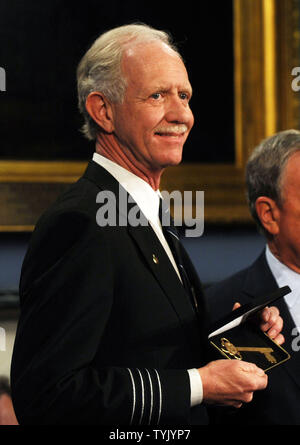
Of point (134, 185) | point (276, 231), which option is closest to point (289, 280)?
point (276, 231)

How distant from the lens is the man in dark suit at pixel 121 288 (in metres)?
1.25

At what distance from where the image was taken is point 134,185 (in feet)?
5.02

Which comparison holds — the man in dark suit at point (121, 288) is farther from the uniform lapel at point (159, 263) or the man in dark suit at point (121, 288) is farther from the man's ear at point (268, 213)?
the man's ear at point (268, 213)

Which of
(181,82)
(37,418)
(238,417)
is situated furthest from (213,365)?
(181,82)

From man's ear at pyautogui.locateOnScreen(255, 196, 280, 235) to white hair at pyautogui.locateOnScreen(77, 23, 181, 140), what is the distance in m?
0.72

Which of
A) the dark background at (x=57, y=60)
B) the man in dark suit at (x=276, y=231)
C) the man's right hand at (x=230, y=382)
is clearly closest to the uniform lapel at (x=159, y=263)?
the man's right hand at (x=230, y=382)

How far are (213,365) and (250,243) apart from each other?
1.50 m

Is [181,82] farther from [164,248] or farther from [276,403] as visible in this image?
[276,403]

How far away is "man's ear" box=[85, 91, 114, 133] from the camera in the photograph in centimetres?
153

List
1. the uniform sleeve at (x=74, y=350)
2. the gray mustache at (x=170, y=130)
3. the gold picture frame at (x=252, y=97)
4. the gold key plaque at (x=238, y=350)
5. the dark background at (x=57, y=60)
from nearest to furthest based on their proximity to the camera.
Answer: the uniform sleeve at (x=74, y=350), the gold key plaque at (x=238, y=350), the gray mustache at (x=170, y=130), the dark background at (x=57, y=60), the gold picture frame at (x=252, y=97)

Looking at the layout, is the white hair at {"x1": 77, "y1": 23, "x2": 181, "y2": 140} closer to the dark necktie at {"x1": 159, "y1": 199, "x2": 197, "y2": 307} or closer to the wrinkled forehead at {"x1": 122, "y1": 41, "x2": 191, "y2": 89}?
the wrinkled forehead at {"x1": 122, "y1": 41, "x2": 191, "y2": 89}

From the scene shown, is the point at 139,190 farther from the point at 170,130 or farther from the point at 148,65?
the point at 148,65

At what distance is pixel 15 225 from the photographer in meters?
2.45

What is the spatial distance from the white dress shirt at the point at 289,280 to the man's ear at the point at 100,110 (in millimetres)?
810
